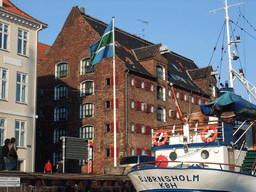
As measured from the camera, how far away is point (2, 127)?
109 ft

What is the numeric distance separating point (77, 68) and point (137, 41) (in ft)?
41.8

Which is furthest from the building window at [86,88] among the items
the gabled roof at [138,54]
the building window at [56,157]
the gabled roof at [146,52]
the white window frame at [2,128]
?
the white window frame at [2,128]

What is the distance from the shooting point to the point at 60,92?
56219mm

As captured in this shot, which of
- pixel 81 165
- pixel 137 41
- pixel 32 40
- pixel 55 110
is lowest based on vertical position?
pixel 81 165

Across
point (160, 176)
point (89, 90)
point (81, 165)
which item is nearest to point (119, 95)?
point (89, 90)

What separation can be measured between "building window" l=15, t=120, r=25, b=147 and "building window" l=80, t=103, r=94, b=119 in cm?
→ 1747

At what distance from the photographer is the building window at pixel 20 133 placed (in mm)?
34562

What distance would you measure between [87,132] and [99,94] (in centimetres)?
492

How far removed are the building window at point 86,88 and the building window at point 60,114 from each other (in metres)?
3.50

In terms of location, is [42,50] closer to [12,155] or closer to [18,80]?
[18,80]

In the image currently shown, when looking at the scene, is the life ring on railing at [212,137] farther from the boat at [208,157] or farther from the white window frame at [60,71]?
the white window frame at [60,71]

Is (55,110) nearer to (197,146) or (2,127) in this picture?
(2,127)

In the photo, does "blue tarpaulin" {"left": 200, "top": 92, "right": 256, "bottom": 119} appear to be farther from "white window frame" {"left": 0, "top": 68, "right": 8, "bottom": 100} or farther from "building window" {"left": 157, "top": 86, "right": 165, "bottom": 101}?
"building window" {"left": 157, "top": 86, "right": 165, "bottom": 101}

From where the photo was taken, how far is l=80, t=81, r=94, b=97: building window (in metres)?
53.0
